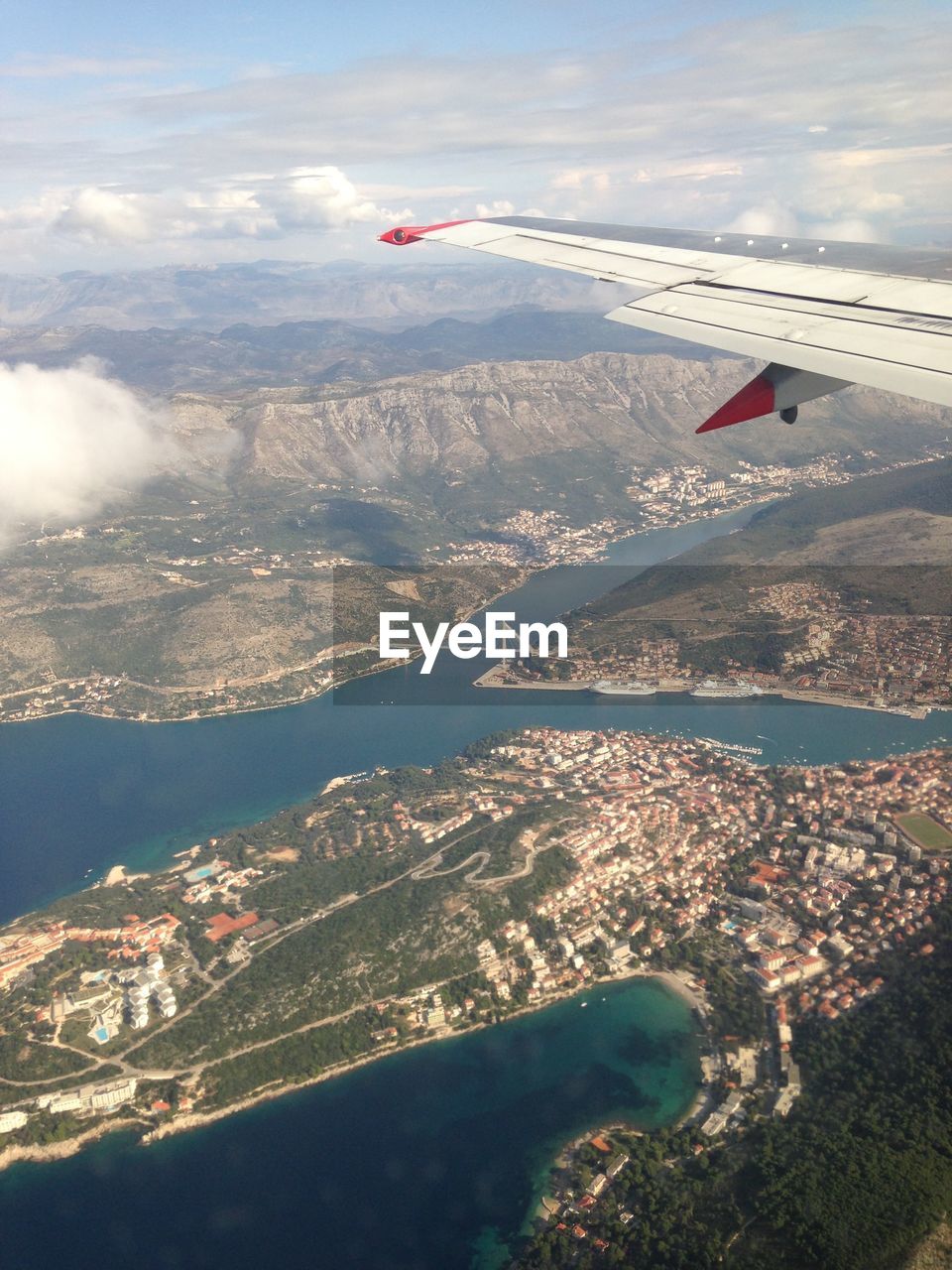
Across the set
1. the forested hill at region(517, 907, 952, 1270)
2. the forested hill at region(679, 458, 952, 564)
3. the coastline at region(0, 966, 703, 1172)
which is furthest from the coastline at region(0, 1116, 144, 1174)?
the forested hill at region(679, 458, 952, 564)

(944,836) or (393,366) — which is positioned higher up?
(393,366)

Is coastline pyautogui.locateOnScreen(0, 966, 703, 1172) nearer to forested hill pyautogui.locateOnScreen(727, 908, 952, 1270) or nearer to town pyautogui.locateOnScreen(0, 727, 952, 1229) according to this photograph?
town pyautogui.locateOnScreen(0, 727, 952, 1229)

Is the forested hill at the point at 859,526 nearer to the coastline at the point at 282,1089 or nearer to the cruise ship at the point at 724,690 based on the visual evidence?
the cruise ship at the point at 724,690

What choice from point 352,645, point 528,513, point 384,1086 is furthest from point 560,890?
point 528,513

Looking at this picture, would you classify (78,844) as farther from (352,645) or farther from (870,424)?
(870,424)

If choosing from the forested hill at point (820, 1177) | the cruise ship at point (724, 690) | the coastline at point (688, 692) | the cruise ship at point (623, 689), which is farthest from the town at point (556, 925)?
the cruise ship at point (623, 689)

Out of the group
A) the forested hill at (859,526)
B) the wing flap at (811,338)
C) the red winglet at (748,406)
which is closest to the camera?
the wing flap at (811,338)

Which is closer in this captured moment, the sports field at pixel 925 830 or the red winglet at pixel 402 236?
the red winglet at pixel 402 236
